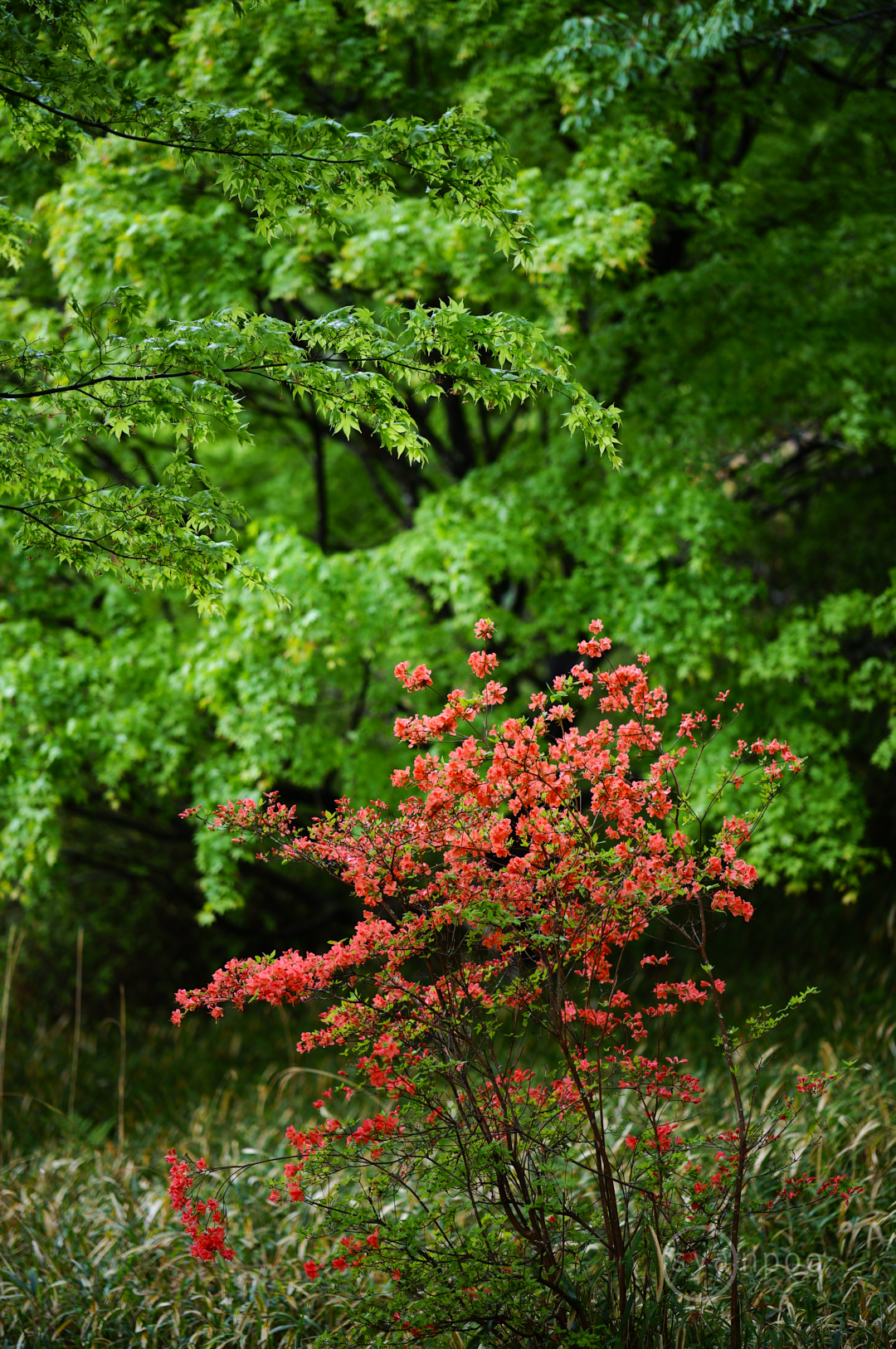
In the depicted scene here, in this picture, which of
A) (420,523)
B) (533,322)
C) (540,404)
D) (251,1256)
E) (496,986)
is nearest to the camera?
(496,986)

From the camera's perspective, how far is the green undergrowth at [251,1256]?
380cm

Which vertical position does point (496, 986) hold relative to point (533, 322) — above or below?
below

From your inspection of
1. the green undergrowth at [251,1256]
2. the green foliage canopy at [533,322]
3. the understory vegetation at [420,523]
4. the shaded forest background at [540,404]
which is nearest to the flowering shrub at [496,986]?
the understory vegetation at [420,523]

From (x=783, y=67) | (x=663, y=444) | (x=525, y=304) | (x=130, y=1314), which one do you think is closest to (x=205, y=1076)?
(x=130, y=1314)

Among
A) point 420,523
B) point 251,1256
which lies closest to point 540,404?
point 420,523

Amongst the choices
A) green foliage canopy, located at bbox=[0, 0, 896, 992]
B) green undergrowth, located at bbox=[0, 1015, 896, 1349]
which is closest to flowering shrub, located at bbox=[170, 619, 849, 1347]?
green undergrowth, located at bbox=[0, 1015, 896, 1349]

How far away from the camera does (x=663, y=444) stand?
6.98 m

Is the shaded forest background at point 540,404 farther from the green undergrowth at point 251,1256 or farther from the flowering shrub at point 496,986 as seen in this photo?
the flowering shrub at point 496,986

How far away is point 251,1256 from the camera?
4520mm

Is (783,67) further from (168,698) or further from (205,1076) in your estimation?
(205,1076)

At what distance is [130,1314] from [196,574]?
3029 mm

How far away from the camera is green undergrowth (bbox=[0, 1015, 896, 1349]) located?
3803mm

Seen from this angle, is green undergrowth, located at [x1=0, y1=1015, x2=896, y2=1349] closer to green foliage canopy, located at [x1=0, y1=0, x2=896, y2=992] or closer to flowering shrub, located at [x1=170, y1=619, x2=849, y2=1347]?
flowering shrub, located at [x1=170, y1=619, x2=849, y2=1347]

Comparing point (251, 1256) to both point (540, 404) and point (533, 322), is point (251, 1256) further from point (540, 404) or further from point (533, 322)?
point (540, 404)
